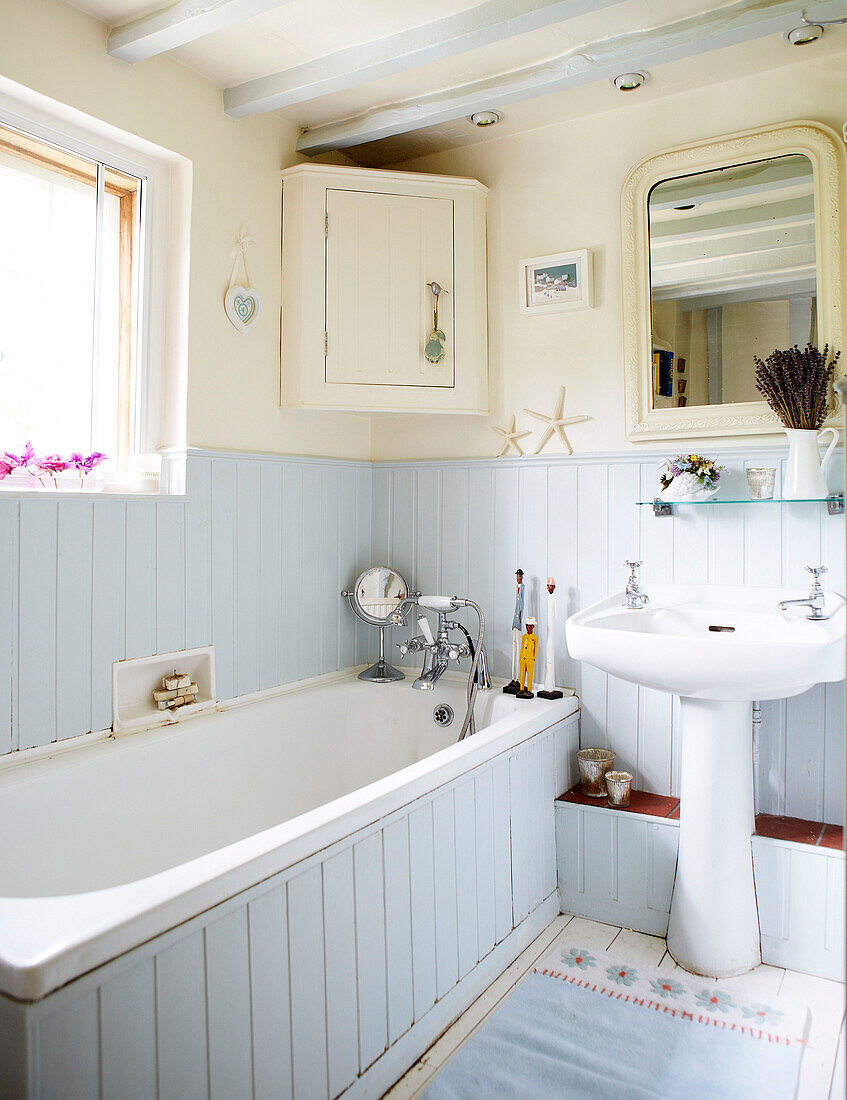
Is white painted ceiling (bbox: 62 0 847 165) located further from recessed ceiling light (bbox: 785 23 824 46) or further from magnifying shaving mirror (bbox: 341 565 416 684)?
magnifying shaving mirror (bbox: 341 565 416 684)

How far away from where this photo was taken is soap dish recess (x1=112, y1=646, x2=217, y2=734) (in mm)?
2156

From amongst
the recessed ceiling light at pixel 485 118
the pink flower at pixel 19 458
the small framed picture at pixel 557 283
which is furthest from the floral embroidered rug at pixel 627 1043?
the recessed ceiling light at pixel 485 118

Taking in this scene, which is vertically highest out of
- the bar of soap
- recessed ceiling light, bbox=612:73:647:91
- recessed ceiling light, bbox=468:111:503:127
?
recessed ceiling light, bbox=468:111:503:127

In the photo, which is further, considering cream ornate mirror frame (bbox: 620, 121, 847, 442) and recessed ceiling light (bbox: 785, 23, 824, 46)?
cream ornate mirror frame (bbox: 620, 121, 847, 442)

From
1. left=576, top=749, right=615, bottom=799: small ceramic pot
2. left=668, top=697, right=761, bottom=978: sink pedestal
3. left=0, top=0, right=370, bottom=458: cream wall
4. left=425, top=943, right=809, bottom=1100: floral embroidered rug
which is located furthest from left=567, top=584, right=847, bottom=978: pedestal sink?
left=0, top=0, right=370, bottom=458: cream wall

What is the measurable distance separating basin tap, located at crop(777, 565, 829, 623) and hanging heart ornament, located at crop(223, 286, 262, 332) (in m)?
1.74

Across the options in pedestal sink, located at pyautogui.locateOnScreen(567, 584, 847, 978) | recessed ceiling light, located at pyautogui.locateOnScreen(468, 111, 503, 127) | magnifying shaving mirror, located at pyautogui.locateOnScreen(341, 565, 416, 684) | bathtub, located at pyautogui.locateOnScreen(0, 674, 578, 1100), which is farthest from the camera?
magnifying shaving mirror, located at pyautogui.locateOnScreen(341, 565, 416, 684)

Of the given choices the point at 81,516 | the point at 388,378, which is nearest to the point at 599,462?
the point at 388,378

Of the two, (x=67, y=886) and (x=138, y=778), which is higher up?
(x=138, y=778)

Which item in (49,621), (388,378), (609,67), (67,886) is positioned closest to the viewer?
(67,886)

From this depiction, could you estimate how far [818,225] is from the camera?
7.36 feet

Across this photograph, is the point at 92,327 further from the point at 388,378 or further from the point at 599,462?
the point at 599,462

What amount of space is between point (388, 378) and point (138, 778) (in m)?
1.44

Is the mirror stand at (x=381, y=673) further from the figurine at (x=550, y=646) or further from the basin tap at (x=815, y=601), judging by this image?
the basin tap at (x=815, y=601)
